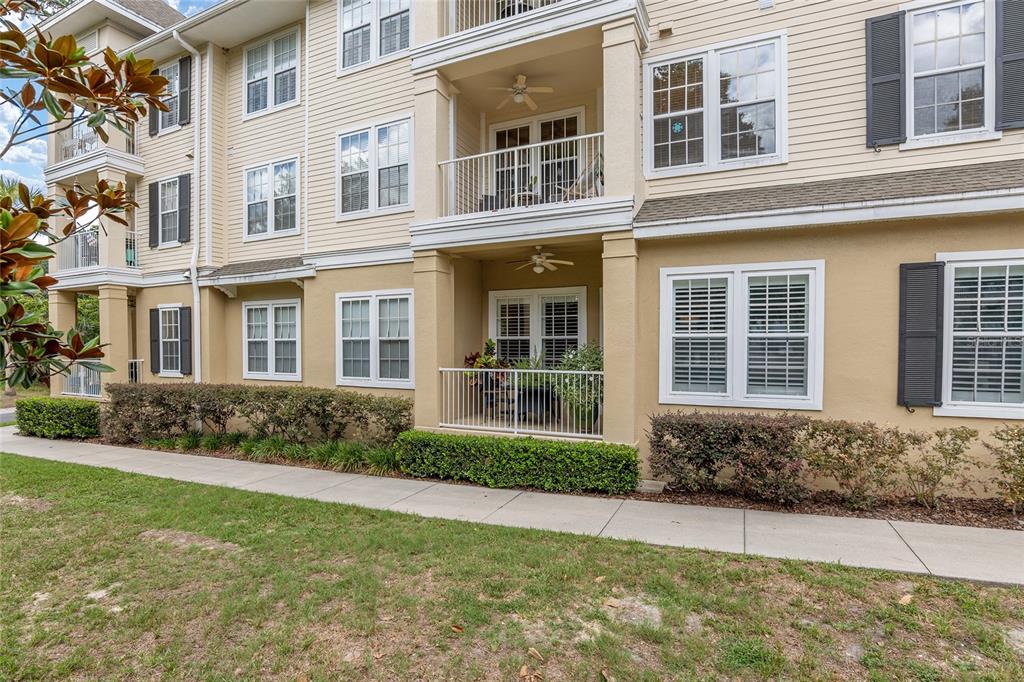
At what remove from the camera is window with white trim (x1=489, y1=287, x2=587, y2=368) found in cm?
920

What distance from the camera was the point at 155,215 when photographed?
12.6m

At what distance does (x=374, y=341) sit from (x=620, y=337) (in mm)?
5124

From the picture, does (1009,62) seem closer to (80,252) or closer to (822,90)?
(822,90)

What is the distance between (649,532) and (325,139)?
9.97 meters

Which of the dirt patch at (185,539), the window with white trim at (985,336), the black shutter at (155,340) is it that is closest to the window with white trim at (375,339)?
the dirt patch at (185,539)

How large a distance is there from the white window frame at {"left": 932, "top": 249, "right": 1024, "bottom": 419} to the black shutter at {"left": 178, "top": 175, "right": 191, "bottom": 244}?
47.8 ft

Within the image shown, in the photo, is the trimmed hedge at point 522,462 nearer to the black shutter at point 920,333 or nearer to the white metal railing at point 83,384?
the black shutter at point 920,333

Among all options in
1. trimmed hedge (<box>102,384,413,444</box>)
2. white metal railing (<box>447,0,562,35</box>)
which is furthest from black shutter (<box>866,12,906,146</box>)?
trimmed hedge (<box>102,384,413,444</box>)

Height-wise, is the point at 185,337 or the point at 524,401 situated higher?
the point at 185,337

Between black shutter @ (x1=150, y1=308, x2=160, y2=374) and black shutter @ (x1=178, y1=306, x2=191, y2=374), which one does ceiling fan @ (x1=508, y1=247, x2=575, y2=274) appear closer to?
black shutter @ (x1=178, y1=306, x2=191, y2=374)

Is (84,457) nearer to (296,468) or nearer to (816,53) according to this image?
(296,468)

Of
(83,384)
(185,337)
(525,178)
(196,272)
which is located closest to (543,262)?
(525,178)

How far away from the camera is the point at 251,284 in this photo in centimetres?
1123

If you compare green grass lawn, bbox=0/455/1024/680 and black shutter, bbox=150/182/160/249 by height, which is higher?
black shutter, bbox=150/182/160/249
